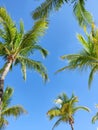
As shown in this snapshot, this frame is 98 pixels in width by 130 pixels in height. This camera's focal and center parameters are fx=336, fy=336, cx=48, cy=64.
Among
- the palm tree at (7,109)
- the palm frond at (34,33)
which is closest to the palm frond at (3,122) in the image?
the palm tree at (7,109)

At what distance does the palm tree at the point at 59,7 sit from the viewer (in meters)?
17.1

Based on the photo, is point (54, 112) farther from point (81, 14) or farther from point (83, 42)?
point (81, 14)

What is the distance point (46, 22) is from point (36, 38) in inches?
76.7

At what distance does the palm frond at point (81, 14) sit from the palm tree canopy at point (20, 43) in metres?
2.07

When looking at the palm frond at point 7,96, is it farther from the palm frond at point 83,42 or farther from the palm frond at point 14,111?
the palm frond at point 83,42

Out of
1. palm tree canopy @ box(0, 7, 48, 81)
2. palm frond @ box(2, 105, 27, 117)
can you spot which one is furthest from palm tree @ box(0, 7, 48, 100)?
palm frond @ box(2, 105, 27, 117)

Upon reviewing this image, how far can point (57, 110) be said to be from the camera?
33.3m

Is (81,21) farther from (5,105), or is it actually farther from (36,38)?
(5,105)

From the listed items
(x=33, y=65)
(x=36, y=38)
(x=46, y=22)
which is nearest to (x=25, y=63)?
(x=33, y=65)

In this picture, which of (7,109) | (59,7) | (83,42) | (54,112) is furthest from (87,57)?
(54,112)

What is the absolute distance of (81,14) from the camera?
708 inches

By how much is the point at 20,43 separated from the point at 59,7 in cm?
463

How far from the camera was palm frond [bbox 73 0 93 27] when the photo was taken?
17.7 metres

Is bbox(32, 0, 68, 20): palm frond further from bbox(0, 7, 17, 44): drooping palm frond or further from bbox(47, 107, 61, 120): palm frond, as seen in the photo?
bbox(47, 107, 61, 120): palm frond
